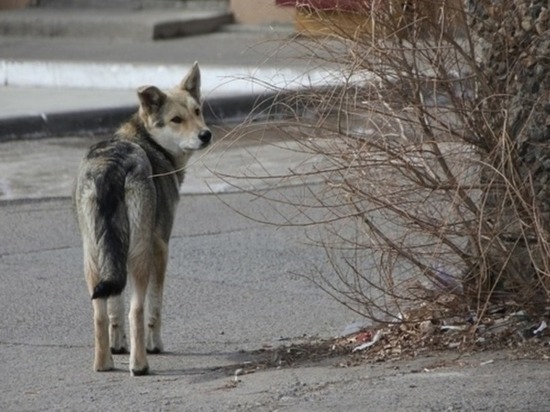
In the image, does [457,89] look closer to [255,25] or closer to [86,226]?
[86,226]

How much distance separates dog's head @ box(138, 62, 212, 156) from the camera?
23.4ft

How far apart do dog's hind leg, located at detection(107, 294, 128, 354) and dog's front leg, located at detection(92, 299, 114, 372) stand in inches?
10.9

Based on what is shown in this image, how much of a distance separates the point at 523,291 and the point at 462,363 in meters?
0.48

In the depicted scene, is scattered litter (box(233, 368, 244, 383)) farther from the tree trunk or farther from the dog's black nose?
the dog's black nose

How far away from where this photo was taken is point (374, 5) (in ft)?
19.3

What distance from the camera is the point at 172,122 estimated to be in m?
7.17

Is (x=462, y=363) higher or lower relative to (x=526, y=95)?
lower

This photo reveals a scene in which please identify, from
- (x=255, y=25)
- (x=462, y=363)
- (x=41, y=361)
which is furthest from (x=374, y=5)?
(x=255, y=25)

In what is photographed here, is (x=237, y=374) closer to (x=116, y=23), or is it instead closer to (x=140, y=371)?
(x=140, y=371)

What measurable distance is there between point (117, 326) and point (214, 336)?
0.63m

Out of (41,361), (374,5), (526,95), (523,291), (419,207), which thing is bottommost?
(41,361)

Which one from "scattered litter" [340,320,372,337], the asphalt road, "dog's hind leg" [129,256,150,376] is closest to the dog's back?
"dog's hind leg" [129,256,150,376]

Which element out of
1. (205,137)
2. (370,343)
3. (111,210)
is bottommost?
(370,343)

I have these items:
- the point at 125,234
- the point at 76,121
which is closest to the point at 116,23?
the point at 76,121
